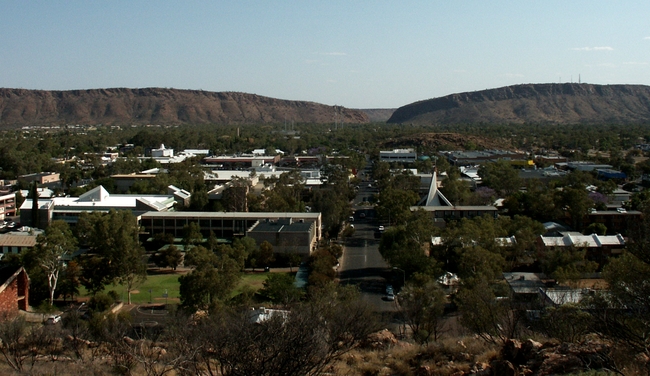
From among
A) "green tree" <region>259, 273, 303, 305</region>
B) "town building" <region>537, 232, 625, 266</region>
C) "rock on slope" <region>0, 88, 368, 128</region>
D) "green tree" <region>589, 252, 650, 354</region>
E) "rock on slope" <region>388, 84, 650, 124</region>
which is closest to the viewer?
"green tree" <region>589, 252, 650, 354</region>

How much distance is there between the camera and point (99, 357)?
12.9m

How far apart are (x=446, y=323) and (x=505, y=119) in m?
165

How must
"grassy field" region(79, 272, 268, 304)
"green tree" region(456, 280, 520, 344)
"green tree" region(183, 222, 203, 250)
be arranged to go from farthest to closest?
1. "green tree" region(183, 222, 203, 250)
2. "grassy field" region(79, 272, 268, 304)
3. "green tree" region(456, 280, 520, 344)

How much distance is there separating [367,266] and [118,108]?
173m

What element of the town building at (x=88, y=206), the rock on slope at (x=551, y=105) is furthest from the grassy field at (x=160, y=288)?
the rock on slope at (x=551, y=105)

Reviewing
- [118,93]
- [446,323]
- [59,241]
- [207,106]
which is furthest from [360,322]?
[118,93]

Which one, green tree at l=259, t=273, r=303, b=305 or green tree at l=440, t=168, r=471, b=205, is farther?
green tree at l=440, t=168, r=471, b=205

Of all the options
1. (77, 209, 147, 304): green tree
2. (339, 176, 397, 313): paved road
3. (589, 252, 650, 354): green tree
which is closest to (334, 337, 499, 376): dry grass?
(589, 252, 650, 354): green tree

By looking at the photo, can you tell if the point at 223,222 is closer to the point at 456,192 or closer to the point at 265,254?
the point at 265,254

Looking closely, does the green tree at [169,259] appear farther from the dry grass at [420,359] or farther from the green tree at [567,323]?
the green tree at [567,323]

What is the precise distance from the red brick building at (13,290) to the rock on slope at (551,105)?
16263 cm

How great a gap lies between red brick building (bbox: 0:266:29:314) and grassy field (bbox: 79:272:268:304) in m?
3.40

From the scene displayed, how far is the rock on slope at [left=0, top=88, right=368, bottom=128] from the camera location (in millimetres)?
178500

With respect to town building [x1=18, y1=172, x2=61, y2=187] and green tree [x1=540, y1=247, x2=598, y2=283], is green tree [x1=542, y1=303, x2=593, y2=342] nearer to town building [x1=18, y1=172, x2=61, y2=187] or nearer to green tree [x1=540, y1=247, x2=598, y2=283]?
green tree [x1=540, y1=247, x2=598, y2=283]
